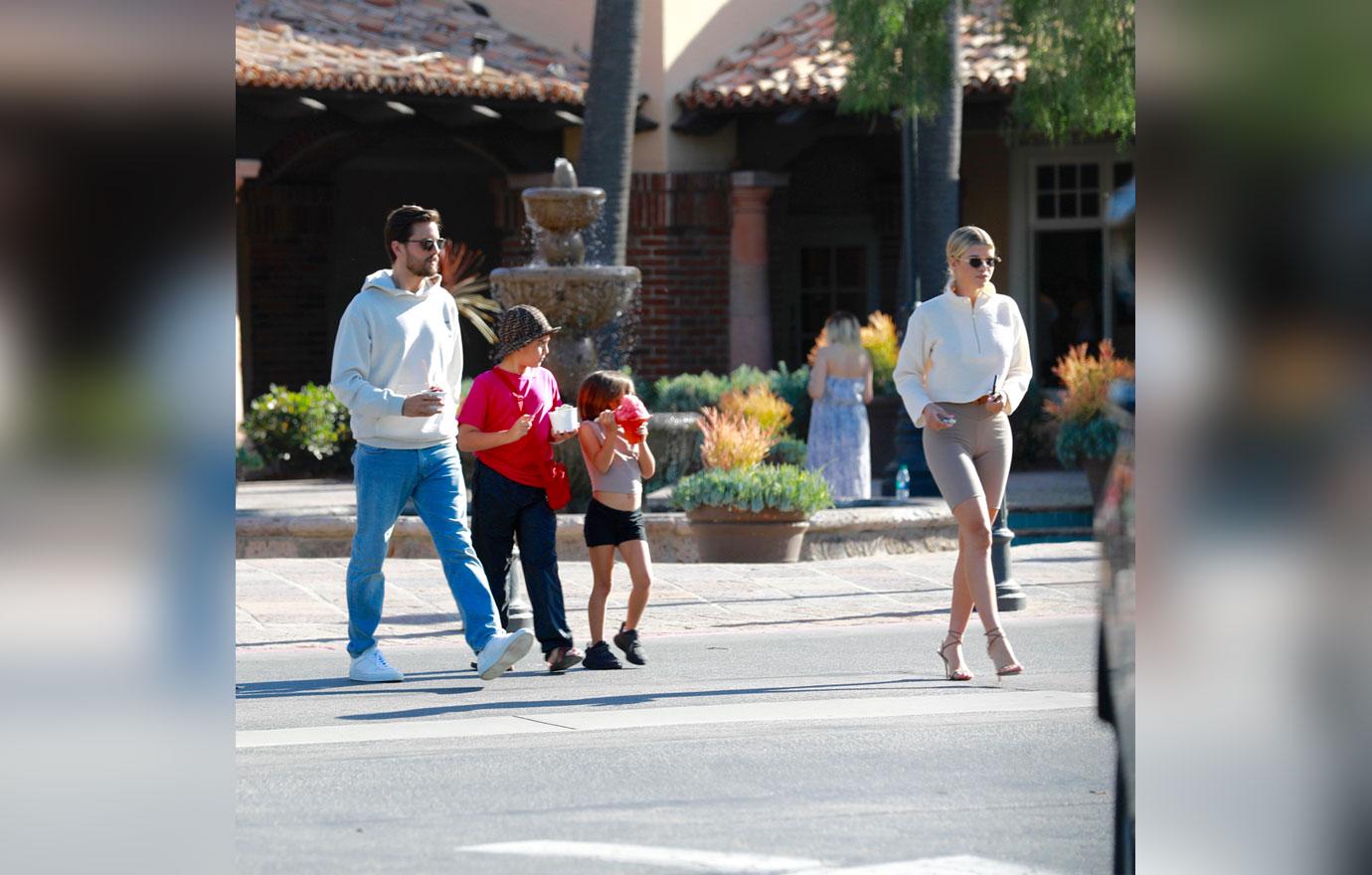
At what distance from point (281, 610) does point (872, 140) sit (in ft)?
46.4

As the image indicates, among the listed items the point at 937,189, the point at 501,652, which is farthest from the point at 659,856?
the point at 937,189

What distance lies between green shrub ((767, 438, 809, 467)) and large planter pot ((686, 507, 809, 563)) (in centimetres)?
289

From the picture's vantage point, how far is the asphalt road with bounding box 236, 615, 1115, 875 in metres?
5.29

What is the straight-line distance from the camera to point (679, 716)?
7.41 m

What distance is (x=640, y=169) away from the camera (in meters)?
21.6

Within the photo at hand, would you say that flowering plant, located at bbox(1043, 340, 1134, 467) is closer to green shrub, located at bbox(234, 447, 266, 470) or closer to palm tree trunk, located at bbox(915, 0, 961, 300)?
palm tree trunk, located at bbox(915, 0, 961, 300)

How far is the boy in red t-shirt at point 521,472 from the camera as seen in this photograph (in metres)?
8.33

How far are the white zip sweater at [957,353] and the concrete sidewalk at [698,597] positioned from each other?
7.48 feet

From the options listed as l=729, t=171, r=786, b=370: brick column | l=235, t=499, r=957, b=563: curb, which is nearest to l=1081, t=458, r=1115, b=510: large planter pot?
l=235, t=499, r=957, b=563: curb

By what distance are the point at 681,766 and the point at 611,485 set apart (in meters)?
2.33

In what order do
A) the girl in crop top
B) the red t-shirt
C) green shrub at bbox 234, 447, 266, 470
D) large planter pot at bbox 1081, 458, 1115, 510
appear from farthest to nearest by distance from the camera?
green shrub at bbox 234, 447, 266, 470 → large planter pot at bbox 1081, 458, 1115, 510 → the girl in crop top → the red t-shirt
